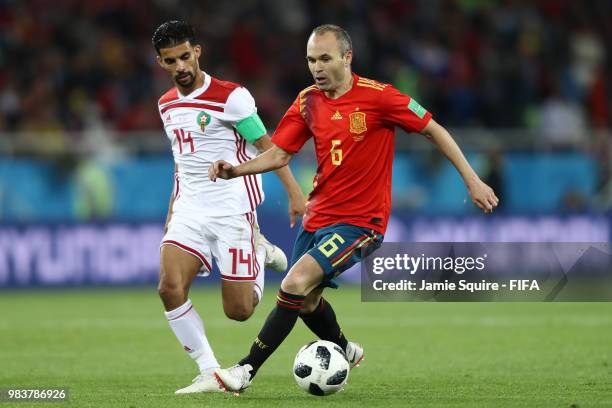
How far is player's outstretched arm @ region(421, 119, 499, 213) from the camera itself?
272 inches

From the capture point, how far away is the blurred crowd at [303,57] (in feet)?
59.5

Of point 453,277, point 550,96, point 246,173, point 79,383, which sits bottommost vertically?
point 79,383

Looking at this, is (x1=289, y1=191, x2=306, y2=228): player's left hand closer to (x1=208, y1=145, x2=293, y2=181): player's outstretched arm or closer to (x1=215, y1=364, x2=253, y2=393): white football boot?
(x1=208, y1=145, x2=293, y2=181): player's outstretched arm

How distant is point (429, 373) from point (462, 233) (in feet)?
25.4

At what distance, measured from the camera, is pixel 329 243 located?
286 inches

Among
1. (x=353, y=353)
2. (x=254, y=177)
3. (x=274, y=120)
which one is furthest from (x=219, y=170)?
(x=274, y=120)

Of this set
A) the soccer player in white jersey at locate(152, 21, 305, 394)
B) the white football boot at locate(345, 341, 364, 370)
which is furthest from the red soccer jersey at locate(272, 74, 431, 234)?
the white football boot at locate(345, 341, 364, 370)

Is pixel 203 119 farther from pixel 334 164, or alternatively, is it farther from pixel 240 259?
pixel 334 164

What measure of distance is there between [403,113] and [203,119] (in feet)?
4.60

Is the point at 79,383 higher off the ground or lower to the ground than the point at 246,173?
lower

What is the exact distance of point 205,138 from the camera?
8.00m

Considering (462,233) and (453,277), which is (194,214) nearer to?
(453,277)

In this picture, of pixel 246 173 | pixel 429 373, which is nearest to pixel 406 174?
pixel 429 373

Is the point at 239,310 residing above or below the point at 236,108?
below
